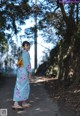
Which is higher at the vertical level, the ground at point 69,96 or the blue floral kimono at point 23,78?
the blue floral kimono at point 23,78

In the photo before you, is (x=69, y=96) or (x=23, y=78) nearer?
(x=23, y=78)

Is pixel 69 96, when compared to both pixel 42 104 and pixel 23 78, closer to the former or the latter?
pixel 42 104

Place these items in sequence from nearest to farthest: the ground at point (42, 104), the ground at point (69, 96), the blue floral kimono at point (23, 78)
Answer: the ground at point (42, 104)
the blue floral kimono at point (23, 78)
the ground at point (69, 96)

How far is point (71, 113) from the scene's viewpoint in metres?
9.10

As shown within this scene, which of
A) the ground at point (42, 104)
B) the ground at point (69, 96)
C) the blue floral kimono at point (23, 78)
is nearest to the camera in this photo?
the ground at point (42, 104)

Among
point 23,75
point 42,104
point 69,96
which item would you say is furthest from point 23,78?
point 69,96

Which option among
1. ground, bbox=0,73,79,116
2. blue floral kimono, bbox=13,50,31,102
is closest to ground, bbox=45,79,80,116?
ground, bbox=0,73,79,116

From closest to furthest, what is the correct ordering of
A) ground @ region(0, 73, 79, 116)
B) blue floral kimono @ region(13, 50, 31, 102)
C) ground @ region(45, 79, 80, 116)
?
1. ground @ region(0, 73, 79, 116)
2. blue floral kimono @ region(13, 50, 31, 102)
3. ground @ region(45, 79, 80, 116)

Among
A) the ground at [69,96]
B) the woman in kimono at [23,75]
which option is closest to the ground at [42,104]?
the ground at [69,96]

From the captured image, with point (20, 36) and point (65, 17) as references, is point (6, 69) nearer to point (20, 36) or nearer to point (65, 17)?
point (20, 36)

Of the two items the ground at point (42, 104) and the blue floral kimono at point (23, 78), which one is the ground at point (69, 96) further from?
the blue floral kimono at point (23, 78)

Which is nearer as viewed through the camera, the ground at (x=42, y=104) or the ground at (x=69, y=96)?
the ground at (x=42, y=104)

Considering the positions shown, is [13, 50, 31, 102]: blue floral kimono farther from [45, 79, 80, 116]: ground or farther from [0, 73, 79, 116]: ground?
[45, 79, 80, 116]: ground

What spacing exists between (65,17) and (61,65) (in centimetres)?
218
